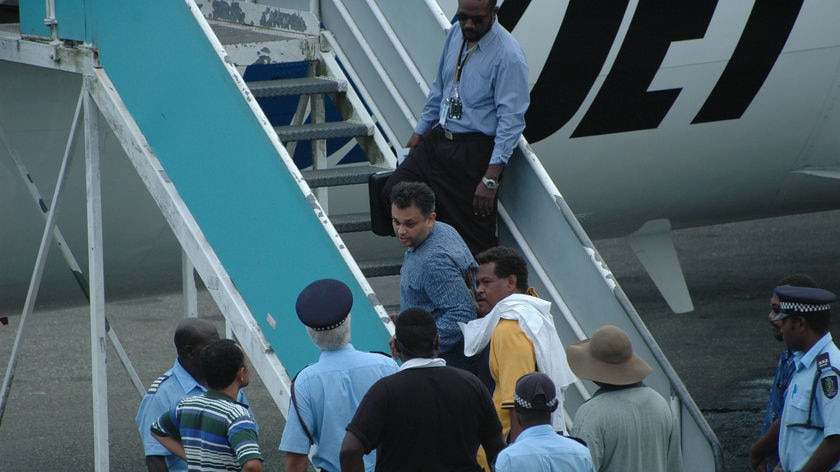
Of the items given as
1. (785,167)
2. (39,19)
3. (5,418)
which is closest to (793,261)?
(785,167)

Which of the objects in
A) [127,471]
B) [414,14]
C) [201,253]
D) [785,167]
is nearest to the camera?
[201,253]

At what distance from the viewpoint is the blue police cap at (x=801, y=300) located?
5.11 m

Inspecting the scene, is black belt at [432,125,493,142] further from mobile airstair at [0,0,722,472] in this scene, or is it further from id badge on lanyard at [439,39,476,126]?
mobile airstair at [0,0,722,472]

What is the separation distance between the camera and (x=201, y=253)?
6102mm

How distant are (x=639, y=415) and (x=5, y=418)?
7.07 meters

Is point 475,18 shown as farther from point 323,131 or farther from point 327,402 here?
point 327,402

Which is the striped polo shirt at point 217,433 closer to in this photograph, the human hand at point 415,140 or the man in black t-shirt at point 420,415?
the man in black t-shirt at point 420,415

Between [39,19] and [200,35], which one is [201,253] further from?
[39,19]

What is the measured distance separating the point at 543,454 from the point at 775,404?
1660mm

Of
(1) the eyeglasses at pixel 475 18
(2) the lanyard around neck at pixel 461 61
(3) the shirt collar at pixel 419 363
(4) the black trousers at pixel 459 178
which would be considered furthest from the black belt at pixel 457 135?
(3) the shirt collar at pixel 419 363

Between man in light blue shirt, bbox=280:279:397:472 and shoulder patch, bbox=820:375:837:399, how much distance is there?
1743mm

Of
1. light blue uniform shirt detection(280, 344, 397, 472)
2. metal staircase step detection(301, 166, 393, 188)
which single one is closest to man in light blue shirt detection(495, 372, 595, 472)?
light blue uniform shirt detection(280, 344, 397, 472)

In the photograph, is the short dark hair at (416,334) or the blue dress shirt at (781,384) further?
the blue dress shirt at (781,384)

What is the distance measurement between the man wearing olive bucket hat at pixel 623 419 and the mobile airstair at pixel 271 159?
2.24 feet
